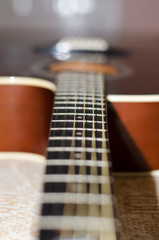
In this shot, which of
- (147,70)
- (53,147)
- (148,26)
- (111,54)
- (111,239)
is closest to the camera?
(111,239)

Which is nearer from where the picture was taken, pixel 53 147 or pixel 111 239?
pixel 111 239

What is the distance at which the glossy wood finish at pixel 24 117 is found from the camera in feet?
2.18

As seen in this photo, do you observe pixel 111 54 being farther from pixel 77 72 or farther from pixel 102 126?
pixel 102 126

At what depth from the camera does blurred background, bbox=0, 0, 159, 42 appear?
6.05ft

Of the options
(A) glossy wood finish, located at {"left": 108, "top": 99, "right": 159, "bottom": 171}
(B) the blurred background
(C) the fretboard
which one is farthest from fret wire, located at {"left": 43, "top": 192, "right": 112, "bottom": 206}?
(B) the blurred background

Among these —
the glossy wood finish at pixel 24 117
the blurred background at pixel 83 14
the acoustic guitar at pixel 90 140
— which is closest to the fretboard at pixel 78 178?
the acoustic guitar at pixel 90 140

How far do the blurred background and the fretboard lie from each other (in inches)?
54.9

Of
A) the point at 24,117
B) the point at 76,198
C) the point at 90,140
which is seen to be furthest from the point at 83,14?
the point at 76,198

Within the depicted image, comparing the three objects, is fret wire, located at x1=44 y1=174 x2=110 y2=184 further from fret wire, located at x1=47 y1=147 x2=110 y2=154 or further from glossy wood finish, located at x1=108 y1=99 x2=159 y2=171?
glossy wood finish, located at x1=108 y1=99 x2=159 y2=171

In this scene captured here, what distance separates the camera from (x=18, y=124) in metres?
0.67

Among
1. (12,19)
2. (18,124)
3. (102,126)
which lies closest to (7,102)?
(18,124)

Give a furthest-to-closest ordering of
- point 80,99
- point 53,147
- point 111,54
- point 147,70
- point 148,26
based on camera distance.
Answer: point 148,26 < point 111,54 < point 147,70 < point 80,99 < point 53,147

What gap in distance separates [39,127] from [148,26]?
4.44 feet

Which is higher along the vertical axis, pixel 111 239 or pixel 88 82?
pixel 88 82
